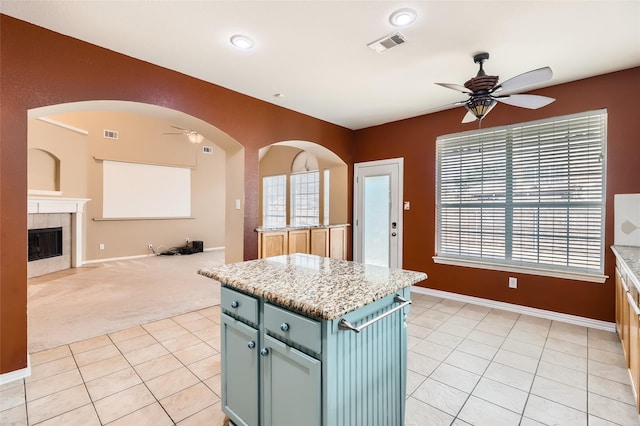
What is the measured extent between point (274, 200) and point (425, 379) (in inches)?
279

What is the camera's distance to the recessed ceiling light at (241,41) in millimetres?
2480

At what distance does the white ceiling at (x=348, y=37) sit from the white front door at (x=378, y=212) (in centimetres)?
165

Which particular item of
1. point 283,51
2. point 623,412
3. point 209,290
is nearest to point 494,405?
Result: point 623,412

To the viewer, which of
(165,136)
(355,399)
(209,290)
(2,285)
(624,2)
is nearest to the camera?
(355,399)

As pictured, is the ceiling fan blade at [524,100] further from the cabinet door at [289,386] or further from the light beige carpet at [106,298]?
the light beige carpet at [106,298]

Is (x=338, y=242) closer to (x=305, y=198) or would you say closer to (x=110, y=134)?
(x=305, y=198)

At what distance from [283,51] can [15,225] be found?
253 cm

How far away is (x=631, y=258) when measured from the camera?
231 cm

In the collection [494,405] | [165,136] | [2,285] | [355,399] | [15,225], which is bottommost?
[494,405]

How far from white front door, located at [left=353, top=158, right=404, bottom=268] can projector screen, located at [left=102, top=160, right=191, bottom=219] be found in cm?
523

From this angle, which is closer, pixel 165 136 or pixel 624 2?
pixel 624 2

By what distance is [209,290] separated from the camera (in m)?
4.56

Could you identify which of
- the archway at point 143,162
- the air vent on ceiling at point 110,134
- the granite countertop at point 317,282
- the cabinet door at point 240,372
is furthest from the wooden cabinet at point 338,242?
the air vent on ceiling at point 110,134

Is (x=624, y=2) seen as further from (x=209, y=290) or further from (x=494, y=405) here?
(x=209, y=290)
